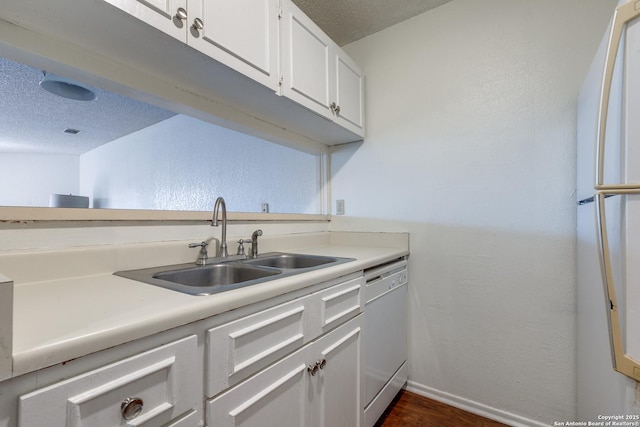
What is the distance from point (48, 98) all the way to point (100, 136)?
39cm

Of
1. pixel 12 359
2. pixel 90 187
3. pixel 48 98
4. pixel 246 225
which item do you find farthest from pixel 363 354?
pixel 48 98

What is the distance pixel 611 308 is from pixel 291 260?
130cm

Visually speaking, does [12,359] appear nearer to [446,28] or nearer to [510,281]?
[510,281]

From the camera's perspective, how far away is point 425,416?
1.60 m

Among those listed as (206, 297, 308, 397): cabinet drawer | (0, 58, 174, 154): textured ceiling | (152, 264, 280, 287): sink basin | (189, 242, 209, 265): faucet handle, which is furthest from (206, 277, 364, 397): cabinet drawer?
(0, 58, 174, 154): textured ceiling

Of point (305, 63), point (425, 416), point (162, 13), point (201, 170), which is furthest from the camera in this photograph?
point (201, 170)

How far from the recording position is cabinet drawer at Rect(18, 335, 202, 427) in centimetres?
47

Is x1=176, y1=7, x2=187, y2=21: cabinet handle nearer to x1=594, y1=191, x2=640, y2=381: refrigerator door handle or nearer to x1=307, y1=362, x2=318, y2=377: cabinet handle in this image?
x1=307, y1=362, x2=318, y2=377: cabinet handle

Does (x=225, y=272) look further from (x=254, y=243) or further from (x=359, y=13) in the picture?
(x=359, y=13)

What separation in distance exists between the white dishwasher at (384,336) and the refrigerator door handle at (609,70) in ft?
3.04

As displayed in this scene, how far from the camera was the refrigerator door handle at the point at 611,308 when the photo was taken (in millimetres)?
762

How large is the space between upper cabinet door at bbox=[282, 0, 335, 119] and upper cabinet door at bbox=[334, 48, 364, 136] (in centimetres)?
8

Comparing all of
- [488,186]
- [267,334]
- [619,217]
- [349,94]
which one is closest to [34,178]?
[267,334]

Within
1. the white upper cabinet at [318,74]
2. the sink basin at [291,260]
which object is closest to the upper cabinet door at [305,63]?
the white upper cabinet at [318,74]
